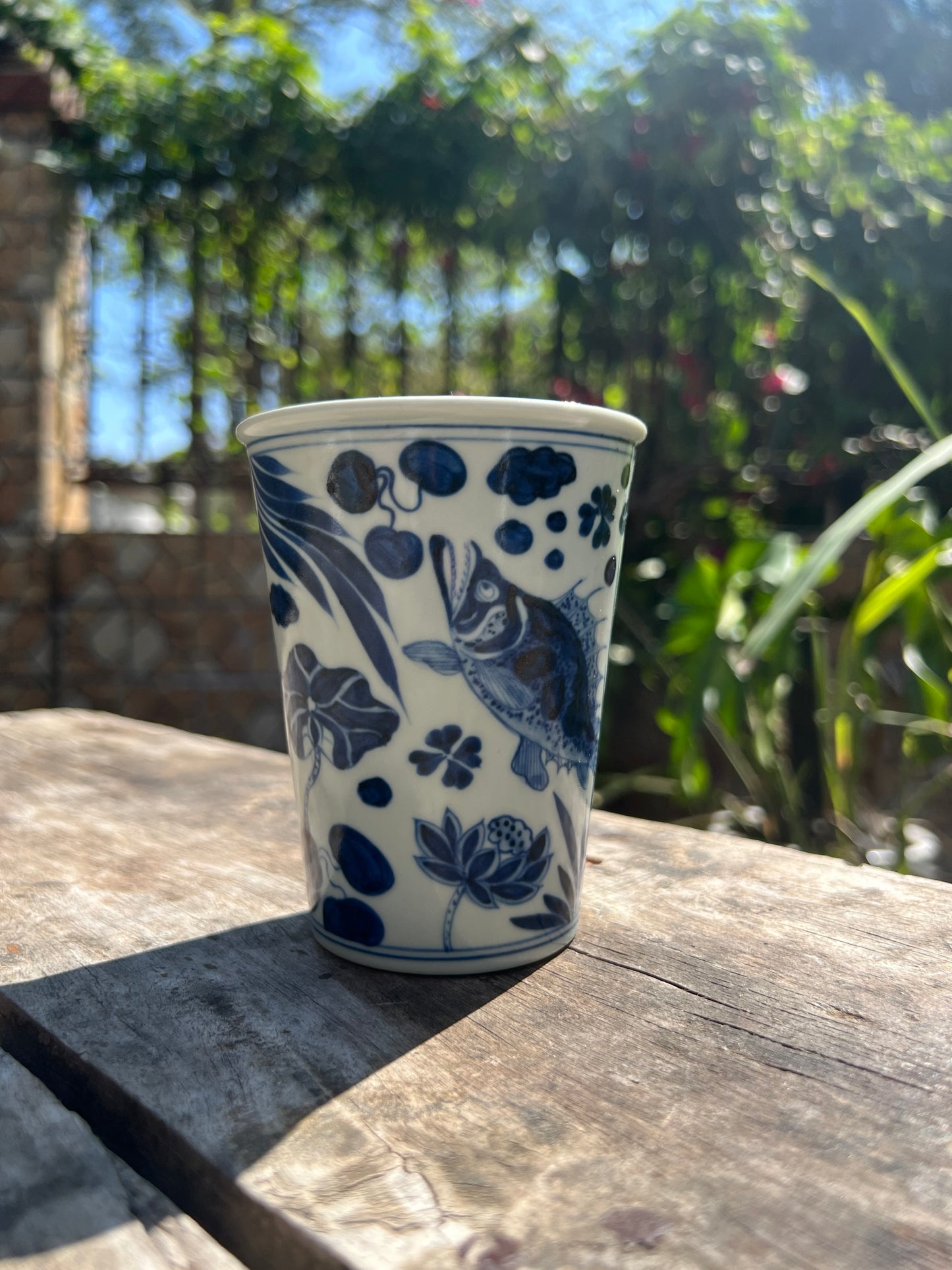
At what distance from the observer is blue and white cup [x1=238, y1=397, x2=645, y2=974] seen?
0.43 meters

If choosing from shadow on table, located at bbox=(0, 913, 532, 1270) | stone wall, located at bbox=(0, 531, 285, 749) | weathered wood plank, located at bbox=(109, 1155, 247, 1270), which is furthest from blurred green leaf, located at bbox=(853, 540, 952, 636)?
stone wall, located at bbox=(0, 531, 285, 749)

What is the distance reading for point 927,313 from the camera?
1.98 metres

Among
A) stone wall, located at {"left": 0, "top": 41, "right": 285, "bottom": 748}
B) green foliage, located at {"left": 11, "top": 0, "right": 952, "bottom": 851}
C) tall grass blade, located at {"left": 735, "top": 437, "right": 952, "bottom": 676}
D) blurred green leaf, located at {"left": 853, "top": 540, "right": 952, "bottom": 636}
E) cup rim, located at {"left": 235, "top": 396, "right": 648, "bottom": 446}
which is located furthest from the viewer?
stone wall, located at {"left": 0, "top": 41, "right": 285, "bottom": 748}

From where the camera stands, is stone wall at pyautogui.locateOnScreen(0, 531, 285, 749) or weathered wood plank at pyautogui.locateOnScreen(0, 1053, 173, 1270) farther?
stone wall at pyautogui.locateOnScreen(0, 531, 285, 749)

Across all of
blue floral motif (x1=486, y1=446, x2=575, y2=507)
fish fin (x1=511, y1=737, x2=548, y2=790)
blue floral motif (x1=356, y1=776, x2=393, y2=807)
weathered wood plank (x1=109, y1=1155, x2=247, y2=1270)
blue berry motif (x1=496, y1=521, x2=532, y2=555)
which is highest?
blue floral motif (x1=486, y1=446, x2=575, y2=507)

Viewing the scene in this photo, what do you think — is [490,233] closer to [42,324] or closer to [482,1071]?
[42,324]

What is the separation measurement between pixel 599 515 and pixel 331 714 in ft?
0.54

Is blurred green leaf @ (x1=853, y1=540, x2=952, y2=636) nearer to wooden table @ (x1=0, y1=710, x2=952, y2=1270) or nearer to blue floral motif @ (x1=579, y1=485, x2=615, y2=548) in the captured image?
wooden table @ (x1=0, y1=710, x2=952, y2=1270)

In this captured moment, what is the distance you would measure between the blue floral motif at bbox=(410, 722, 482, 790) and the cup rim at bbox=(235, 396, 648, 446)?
142mm

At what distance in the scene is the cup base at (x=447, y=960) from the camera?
46 cm

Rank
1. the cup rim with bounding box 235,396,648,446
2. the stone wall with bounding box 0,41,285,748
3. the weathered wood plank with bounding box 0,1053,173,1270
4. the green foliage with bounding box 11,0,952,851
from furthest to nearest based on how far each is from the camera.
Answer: the stone wall with bounding box 0,41,285,748 < the green foliage with bounding box 11,0,952,851 < the cup rim with bounding box 235,396,648,446 < the weathered wood plank with bounding box 0,1053,173,1270

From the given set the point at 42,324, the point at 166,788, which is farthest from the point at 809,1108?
the point at 42,324

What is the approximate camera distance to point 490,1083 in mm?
346

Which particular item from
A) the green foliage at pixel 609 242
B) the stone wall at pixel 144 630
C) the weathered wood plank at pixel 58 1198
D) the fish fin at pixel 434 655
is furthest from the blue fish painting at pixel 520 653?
the stone wall at pixel 144 630
